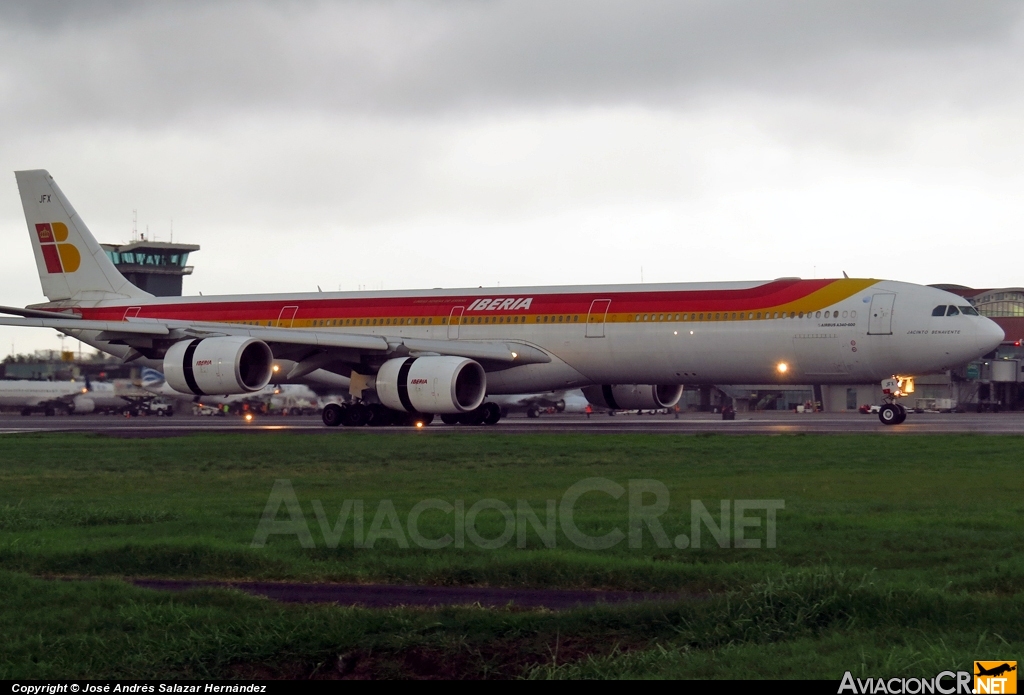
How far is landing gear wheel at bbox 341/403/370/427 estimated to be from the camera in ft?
120

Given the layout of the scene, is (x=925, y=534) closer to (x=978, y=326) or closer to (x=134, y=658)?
(x=134, y=658)

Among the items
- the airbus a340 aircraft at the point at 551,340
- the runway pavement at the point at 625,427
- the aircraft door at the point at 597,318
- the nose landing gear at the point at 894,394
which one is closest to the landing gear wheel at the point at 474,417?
the airbus a340 aircraft at the point at 551,340

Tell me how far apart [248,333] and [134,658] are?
93.2ft

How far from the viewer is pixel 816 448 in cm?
2317

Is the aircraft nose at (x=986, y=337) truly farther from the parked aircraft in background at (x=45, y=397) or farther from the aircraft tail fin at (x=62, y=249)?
the parked aircraft in background at (x=45, y=397)

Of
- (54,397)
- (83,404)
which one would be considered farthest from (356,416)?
(54,397)

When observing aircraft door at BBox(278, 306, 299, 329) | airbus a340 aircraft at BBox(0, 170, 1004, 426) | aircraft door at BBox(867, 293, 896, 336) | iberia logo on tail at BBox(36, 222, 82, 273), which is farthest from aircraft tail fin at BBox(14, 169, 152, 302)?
aircraft door at BBox(867, 293, 896, 336)

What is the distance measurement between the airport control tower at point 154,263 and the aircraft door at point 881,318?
7525cm

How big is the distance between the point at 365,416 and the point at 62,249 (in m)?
14.5

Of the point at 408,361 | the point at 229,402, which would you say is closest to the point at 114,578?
the point at 408,361

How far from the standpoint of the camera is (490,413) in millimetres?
37656

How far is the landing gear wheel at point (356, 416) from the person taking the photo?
120ft

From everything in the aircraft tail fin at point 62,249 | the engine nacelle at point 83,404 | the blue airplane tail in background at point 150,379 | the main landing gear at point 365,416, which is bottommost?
the engine nacelle at point 83,404

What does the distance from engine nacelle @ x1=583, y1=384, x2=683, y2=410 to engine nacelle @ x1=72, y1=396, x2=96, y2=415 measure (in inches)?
1566
